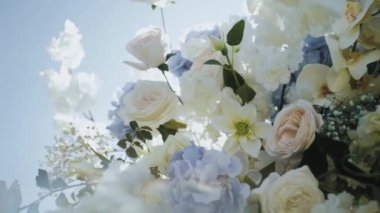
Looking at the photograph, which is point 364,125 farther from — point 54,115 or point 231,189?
point 54,115

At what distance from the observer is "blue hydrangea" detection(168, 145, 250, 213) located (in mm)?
475

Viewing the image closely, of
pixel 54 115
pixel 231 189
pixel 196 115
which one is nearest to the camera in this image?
pixel 231 189

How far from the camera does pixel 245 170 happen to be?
547 millimetres

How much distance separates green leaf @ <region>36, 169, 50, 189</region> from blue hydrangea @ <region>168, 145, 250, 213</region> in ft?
0.58

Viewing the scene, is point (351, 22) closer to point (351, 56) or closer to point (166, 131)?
point (351, 56)

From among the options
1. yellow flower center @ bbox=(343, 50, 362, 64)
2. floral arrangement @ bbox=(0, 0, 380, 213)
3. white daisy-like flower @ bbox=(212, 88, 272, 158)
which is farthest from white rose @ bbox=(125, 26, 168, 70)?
yellow flower center @ bbox=(343, 50, 362, 64)

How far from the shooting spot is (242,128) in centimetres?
56

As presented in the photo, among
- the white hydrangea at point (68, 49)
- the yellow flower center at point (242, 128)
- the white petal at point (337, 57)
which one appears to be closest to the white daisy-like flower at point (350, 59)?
the white petal at point (337, 57)

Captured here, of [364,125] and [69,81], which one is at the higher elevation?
[69,81]

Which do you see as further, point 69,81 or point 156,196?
point 69,81

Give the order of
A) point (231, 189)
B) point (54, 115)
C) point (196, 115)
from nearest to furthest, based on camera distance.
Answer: point (231, 189) < point (196, 115) < point (54, 115)

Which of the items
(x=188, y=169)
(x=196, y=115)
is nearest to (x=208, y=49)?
(x=196, y=115)

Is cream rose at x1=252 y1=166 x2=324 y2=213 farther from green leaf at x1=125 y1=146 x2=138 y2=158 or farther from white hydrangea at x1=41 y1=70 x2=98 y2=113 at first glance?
white hydrangea at x1=41 y1=70 x2=98 y2=113

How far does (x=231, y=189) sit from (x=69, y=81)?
32 cm
